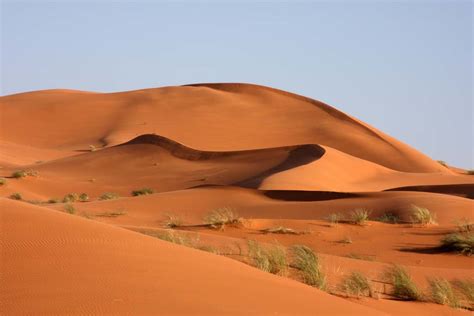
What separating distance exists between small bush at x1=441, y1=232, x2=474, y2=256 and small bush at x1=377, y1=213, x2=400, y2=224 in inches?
159

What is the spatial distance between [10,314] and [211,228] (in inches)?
532

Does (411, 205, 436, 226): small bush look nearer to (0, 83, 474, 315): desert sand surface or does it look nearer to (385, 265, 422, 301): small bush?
(0, 83, 474, 315): desert sand surface

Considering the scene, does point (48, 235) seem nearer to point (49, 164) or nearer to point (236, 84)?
point (49, 164)

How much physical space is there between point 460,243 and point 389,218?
5187 millimetres

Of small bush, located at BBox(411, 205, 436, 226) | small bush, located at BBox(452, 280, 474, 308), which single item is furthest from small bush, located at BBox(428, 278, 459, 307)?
small bush, located at BBox(411, 205, 436, 226)

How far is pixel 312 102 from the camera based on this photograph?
7200cm

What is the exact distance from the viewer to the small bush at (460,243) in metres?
17.3

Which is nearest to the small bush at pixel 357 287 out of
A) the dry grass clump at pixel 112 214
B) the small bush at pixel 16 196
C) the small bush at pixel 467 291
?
the small bush at pixel 467 291

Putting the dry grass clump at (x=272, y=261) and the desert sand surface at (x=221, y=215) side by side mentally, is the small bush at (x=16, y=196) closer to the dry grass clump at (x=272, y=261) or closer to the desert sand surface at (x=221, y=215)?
the desert sand surface at (x=221, y=215)

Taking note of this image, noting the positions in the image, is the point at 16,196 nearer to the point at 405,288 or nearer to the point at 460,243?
the point at 460,243

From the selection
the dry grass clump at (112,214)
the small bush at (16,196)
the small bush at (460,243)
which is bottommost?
the small bush at (460,243)

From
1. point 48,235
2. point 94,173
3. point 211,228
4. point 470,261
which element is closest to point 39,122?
point 94,173

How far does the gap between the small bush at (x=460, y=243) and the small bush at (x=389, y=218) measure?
4.03 meters

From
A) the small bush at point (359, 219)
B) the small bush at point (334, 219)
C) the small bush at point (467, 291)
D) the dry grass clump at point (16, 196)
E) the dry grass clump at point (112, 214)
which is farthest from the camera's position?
the dry grass clump at point (16, 196)
